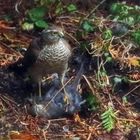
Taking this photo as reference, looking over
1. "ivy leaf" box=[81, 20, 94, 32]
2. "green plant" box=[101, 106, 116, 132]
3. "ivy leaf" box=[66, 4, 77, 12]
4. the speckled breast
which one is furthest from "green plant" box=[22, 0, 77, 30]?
"green plant" box=[101, 106, 116, 132]

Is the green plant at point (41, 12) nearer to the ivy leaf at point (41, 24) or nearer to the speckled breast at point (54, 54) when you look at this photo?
the ivy leaf at point (41, 24)

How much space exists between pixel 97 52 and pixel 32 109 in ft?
3.02

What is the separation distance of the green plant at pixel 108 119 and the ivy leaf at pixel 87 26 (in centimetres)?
109

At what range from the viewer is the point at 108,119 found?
15.4 ft

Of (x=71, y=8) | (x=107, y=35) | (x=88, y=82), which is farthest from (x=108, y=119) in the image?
(x=71, y=8)

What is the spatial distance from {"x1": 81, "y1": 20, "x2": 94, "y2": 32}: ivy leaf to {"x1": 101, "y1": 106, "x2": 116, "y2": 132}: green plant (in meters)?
1.09

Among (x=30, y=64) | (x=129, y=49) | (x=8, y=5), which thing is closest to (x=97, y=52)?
(x=129, y=49)

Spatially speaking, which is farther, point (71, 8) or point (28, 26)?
point (71, 8)

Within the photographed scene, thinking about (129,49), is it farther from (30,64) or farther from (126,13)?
(30,64)

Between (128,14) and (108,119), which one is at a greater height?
(128,14)

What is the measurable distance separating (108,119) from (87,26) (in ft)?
4.05

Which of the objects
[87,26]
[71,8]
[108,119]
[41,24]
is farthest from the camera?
[71,8]

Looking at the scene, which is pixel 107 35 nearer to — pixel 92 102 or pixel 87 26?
pixel 87 26

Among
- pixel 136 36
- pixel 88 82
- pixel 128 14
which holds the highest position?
pixel 128 14
